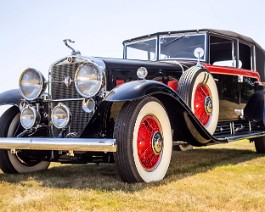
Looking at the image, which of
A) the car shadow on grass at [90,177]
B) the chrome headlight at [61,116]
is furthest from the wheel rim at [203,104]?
the chrome headlight at [61,116]

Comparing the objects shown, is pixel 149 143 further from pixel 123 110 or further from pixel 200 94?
pixel 200 94

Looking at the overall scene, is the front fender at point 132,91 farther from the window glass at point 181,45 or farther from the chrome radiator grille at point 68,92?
the window glass at point 181,45

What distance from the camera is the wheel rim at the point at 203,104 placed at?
495 centimetres

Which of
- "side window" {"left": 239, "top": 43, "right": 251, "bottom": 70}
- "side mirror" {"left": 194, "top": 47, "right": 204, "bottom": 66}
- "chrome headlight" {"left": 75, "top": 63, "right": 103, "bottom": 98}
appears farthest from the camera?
"side window" {"left": 239, "top": 43, "right": 251, "bottom": 70}

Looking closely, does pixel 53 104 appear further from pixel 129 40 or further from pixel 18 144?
pixel 129 40

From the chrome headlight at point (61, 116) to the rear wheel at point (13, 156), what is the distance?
78cm

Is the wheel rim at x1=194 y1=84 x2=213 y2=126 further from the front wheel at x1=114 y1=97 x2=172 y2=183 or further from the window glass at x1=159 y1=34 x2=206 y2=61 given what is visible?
the front wheel at x1=114 y1=97 x2=172 y2=183

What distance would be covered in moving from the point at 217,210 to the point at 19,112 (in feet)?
9.84

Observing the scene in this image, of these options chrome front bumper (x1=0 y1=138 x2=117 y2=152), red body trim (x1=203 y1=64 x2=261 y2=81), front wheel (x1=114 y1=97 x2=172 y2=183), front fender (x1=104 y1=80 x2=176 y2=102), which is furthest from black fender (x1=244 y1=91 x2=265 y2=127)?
chrome front bumper (x1=0 y1=138 x2=117 y2=152)

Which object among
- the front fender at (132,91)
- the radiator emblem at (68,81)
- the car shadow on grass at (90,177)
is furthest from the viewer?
the radiator emblem at (68,81)

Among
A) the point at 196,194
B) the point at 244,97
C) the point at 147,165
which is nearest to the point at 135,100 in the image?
the point at 147,165

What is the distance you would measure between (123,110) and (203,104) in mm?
1745

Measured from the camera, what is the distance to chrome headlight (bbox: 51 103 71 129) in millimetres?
4043

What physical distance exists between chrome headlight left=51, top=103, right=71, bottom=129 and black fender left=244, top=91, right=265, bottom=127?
363 centimetres
